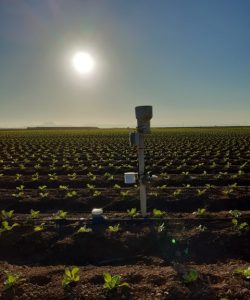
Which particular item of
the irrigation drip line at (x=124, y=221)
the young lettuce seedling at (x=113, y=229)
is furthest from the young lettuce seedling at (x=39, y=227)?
the young lettuce seedling at (x=113, y=229)

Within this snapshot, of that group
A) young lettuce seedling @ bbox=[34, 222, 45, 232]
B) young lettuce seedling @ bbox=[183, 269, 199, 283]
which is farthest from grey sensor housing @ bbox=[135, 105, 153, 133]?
young lettuce seedling @ bbox=[183, 269, 199, 283]

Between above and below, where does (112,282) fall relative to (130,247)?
above

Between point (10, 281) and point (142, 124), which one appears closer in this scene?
point (10, 281)

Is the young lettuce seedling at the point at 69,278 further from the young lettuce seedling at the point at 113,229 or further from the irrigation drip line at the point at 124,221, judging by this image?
the irrigation drip line at the point at 124,221

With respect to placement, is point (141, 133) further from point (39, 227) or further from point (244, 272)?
point (244, 272)

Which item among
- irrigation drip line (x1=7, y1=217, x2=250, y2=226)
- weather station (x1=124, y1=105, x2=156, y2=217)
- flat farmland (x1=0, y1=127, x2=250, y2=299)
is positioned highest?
weather station (x1=124, y1=105, x2=156, y2=217)

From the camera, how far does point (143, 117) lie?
7402 millimetres

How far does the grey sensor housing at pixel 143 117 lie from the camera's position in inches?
288

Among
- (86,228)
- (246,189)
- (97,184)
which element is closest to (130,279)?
(86,228)

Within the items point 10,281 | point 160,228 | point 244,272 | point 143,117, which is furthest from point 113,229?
point 244,272

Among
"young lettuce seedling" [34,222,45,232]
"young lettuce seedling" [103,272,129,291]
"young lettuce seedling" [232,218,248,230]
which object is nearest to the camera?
"young lettuce seedling" [103,272,129,291]

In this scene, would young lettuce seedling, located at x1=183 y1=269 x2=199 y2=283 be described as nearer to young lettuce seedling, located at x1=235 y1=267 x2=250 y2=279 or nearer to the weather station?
young lettuce seedling, located at x1=235 y1=267 x2=250 y2=279

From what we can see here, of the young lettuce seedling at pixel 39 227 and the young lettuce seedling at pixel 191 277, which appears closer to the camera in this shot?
the young lettuce seedling at pixel 191 277

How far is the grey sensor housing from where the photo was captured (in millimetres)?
7309
